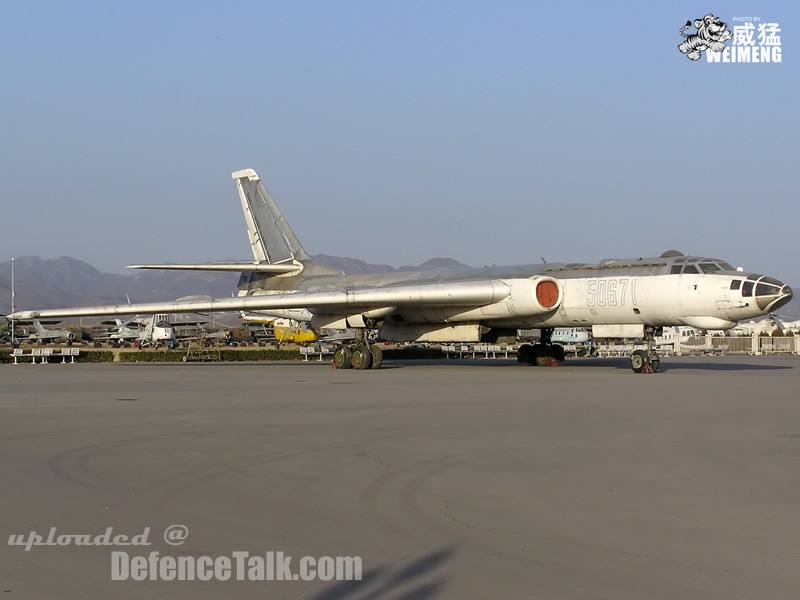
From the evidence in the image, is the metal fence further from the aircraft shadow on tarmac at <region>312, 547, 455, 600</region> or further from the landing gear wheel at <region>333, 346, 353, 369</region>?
the aircraft shadow on tarmac at <region>312, 547, 455, 600</region>

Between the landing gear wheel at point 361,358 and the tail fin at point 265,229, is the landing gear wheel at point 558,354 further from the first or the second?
the tail fin at point 265,229

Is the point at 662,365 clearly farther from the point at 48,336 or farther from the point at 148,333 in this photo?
the point at 48,336

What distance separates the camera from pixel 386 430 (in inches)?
359

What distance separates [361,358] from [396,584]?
19.0 metres

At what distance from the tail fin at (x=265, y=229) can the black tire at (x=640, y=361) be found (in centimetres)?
1027

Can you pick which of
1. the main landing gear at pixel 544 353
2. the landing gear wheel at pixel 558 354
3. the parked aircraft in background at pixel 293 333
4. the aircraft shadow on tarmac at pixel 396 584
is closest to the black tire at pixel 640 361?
the main landing gear at pixel 544 353

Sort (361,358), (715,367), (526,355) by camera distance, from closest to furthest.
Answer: (361,358) < (715,367) < (526,355)

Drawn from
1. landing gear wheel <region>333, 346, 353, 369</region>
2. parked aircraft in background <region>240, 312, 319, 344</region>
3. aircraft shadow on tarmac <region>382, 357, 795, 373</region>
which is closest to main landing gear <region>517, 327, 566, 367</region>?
aircraft shadow on tarmac <region>382, 357, 795, 373</region>

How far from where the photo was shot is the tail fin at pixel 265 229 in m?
28.0

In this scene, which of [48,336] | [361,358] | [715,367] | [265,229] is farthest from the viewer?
[48,336]

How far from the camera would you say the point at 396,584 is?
3.98 m

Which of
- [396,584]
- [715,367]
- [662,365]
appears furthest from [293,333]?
[396,584]

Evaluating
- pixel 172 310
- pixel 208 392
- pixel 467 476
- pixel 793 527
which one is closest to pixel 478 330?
pixel 172 310

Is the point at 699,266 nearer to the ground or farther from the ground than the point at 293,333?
farther from the ground
